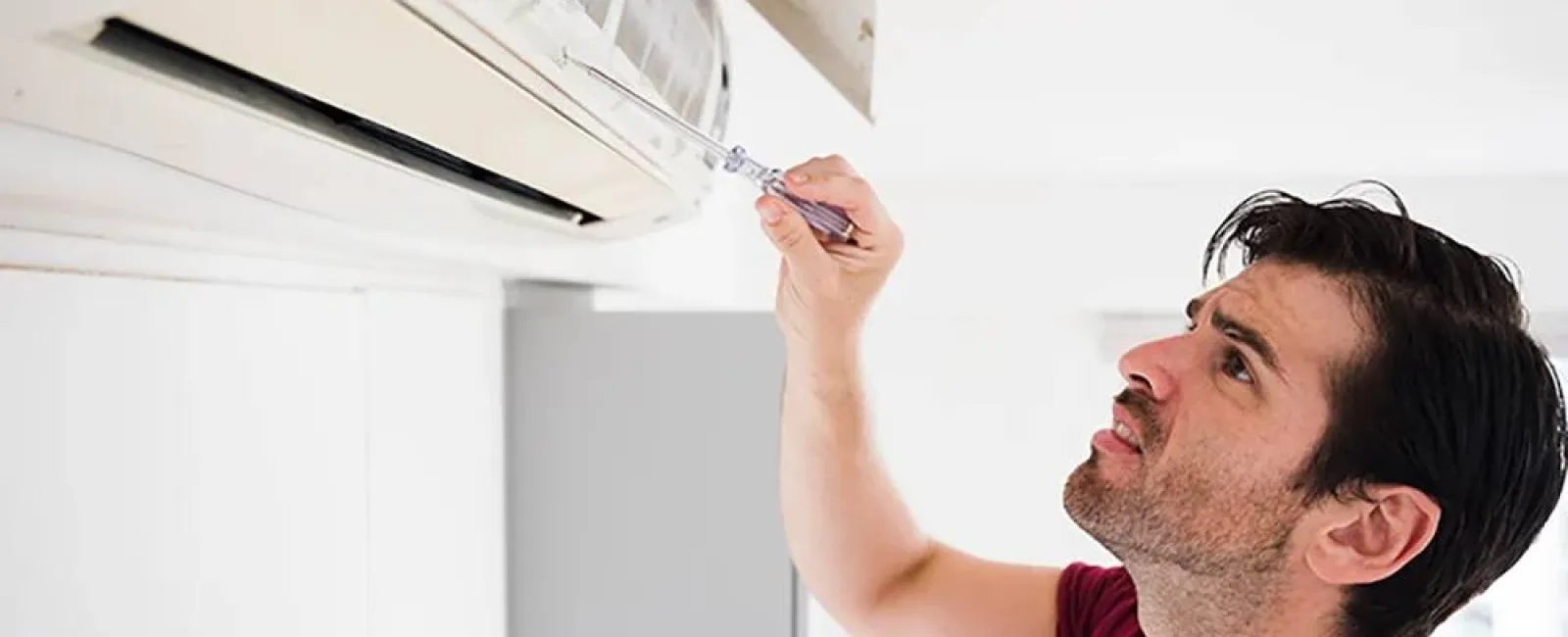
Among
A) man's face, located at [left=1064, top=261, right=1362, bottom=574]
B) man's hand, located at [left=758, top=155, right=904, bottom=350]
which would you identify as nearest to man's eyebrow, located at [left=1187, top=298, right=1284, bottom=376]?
man's face, located at [left=1064, top=261, right=1362, bottom=574]

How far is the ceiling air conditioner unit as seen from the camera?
A: 16.8 inches

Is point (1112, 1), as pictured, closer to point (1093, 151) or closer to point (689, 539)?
point (689, 539)

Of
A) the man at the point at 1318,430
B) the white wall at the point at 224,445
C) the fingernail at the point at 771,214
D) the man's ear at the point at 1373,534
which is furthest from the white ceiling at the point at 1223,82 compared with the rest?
the white wall at the point at 224,445

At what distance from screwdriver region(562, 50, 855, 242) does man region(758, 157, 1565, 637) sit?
0.06 ft

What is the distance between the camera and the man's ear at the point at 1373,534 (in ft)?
3.26

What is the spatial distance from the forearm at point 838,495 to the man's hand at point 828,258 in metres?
0.03

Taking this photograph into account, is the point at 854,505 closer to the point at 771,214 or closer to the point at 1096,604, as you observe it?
the point at 1096,604

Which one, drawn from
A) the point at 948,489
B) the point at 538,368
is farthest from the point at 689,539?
the point at 948,489

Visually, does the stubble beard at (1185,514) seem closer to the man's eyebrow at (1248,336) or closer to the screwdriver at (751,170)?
the man's eyebrow at (1248,336)

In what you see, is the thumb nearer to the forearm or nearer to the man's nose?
the forearm

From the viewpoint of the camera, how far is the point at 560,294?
153 centimetres

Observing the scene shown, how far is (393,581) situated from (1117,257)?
5.75ft

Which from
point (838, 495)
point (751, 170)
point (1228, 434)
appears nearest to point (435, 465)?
point (838, 495)

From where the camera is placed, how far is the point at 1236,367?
101 cm
